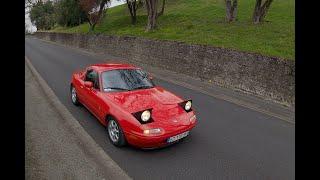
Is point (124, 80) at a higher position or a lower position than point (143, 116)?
higher

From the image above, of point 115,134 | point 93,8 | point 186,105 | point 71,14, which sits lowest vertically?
point 115,134

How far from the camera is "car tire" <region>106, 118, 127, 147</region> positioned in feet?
20.5

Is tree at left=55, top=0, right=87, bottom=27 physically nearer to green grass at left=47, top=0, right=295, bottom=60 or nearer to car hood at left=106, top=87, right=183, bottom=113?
green grass at left=47, top=0, right=295, bottom=60

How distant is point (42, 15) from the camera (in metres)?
83.9

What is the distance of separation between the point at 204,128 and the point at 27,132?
13.7ft

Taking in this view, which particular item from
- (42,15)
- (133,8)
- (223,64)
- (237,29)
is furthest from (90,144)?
(42,15)

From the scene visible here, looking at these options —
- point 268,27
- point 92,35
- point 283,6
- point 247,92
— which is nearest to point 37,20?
point 92,35

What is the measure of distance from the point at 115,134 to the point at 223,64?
7.77 meters

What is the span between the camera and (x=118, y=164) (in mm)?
5742

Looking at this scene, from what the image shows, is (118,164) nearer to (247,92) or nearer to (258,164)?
(258,164)

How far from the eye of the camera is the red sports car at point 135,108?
5.91 meters

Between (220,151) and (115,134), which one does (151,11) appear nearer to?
(115,134)

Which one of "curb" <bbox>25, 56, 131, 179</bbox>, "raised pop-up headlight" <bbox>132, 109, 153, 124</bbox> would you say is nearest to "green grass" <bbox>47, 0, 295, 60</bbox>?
"raised pop-up headlight" <bbox>132, 109, 153, 124</bbox>
